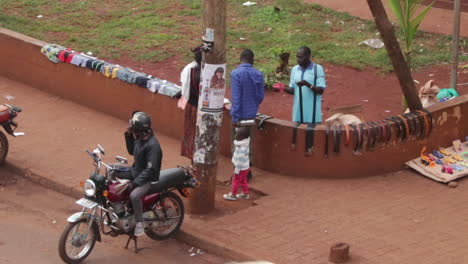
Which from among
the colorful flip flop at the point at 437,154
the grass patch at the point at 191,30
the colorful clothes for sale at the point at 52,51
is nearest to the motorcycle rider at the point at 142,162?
the colorful flip flop at the point at 437,154

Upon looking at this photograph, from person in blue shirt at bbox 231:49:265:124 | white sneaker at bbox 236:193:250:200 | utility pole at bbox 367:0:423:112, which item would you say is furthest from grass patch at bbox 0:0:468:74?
white sneaker at bbox 236:193:250:200

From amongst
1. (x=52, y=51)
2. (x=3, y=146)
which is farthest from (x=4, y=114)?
(x=52, y=51)

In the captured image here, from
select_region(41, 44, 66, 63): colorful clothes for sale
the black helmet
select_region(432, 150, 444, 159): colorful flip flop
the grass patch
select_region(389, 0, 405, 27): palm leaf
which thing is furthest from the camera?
the grass patch

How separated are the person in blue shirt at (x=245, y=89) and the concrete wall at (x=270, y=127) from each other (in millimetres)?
509

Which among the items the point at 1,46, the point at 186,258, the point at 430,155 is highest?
the point at 1,46

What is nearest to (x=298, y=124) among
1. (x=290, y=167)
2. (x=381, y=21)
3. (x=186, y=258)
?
(x=290, y=167)

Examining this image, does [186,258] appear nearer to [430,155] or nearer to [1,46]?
[430,155]

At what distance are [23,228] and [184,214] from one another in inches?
75.1

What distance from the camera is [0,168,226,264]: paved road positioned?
984 centimetres

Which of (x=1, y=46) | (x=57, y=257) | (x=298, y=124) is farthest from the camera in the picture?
(x=1, y=46)

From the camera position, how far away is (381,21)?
11891mm

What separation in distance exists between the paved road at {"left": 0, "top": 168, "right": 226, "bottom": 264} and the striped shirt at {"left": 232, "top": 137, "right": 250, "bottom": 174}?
1.32m

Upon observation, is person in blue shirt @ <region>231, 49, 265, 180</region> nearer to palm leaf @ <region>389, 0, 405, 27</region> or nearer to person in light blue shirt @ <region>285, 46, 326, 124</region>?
person in light blue shirt @ <region>285, 46, 326, 124</region>

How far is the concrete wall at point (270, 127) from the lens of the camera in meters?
11.7
